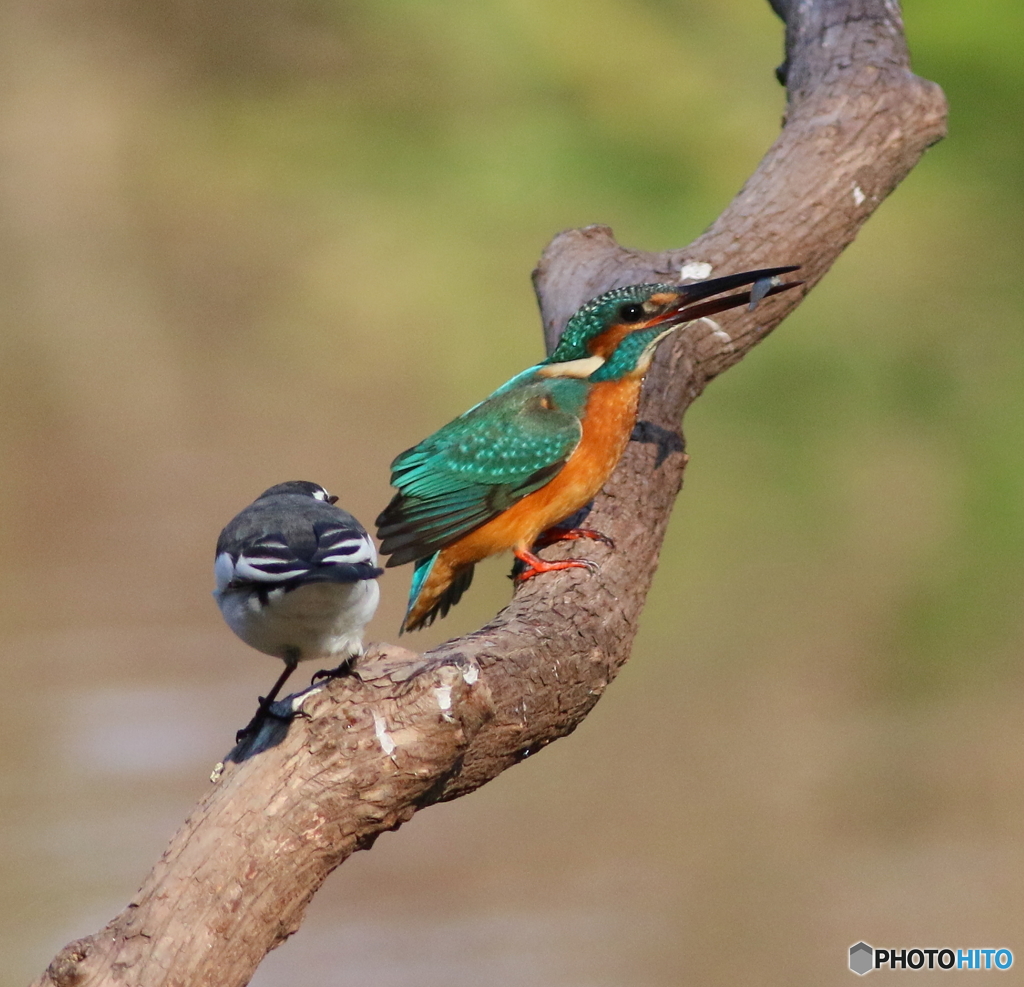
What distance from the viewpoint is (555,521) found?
315cm

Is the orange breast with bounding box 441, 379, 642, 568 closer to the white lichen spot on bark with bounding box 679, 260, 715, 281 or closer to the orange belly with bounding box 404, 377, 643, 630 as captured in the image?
the orange belly with bounding box 404, 377, 643, 630

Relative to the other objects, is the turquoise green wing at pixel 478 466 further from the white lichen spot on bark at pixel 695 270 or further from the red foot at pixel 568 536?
the white lichen spot on bark at pixel 695 270

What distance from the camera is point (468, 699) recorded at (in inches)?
81.5

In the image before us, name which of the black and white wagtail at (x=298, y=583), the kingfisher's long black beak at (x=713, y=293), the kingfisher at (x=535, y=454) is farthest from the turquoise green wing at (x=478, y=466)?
the black and white wagtail at (x=298, y=583)

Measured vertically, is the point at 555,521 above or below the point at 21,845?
below

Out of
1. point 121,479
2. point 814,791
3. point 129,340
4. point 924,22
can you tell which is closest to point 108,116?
point 129,340

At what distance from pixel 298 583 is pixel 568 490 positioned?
975 mm

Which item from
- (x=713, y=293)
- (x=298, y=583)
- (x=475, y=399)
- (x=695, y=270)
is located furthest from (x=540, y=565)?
(x=475, y=399)

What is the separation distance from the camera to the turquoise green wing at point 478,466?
10.1 feet

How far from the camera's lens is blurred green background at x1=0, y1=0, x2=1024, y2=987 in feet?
20.2

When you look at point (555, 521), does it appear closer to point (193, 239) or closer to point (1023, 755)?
point (1023, 755)

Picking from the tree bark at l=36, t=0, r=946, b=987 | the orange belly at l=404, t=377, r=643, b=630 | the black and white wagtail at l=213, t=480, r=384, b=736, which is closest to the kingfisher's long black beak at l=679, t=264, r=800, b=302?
the orange belly at l=404, t=377, r=643, b=630

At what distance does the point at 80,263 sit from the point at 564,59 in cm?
418

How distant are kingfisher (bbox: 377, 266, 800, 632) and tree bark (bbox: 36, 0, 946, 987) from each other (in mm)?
150
